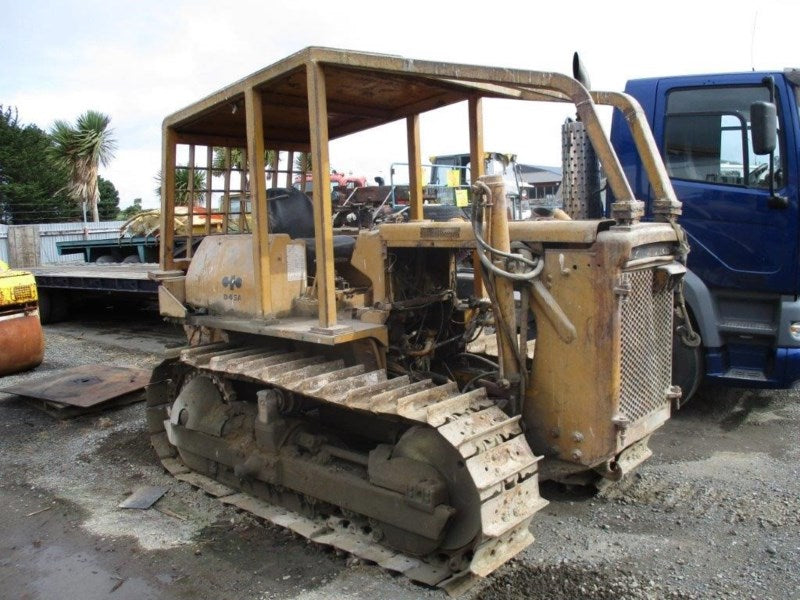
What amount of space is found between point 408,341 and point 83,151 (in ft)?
88.6

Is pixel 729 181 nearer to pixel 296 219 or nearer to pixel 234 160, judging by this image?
pixel 296 219

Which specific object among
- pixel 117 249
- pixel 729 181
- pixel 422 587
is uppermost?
pixel 729 181

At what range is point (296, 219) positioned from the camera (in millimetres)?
4859

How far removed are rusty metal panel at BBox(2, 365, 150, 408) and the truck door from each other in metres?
5.34

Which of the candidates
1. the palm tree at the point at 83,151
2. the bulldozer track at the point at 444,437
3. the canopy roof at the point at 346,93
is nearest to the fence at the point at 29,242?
the palm tree at the point at 83,151

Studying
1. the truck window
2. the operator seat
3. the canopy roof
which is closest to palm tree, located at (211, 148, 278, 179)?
the canopy roof

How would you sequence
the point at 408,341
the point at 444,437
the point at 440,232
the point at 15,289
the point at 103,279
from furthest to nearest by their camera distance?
the point at 103,279
the point at 15,289
the point at 408,341
the point at 440,232
the point at 444,437

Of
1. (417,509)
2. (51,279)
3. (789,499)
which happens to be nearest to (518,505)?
(417,509)

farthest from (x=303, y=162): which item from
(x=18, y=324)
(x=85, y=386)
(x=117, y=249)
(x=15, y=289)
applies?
(x=117, y=249)

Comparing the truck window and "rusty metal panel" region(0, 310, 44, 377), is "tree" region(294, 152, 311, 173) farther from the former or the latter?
"rusty metal panel" region(0, 310, 44, 377)

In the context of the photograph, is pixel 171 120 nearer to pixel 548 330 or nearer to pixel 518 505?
pixel 548 330

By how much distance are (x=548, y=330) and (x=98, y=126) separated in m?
28.6

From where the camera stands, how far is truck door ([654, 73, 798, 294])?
527 cm

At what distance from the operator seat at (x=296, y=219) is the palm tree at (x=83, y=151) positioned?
2541 cm
